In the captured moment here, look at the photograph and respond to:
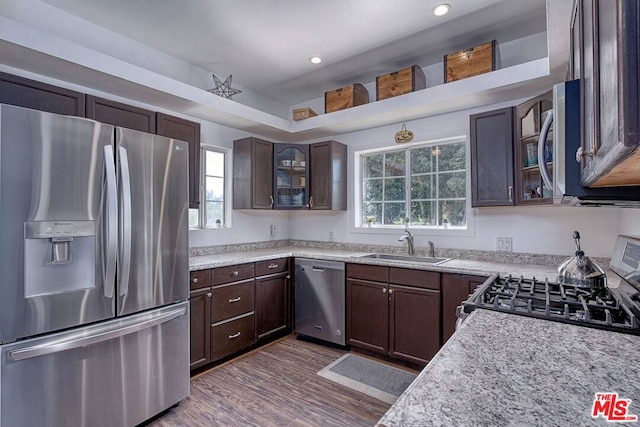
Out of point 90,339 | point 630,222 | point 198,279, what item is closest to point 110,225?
point 90,339

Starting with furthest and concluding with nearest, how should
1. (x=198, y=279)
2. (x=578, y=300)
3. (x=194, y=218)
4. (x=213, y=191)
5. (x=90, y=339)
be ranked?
(x=213, y=191) → (x=194, y=218) → (x=198, y=279) → (x=90, y=339) → (x=578, y=300)

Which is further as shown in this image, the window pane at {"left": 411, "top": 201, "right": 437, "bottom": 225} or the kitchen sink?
the window pane at {"left": 411, "top": 201, "right": 437, "bottom": 225}

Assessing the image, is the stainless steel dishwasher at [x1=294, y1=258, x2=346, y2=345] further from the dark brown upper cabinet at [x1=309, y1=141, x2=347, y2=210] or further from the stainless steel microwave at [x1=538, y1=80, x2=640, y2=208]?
the stainless steel microwave at [x1=538, y1=80, x2=640, y2=208]

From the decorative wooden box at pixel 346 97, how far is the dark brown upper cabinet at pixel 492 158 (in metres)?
1.15

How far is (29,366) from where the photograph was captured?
1.54m

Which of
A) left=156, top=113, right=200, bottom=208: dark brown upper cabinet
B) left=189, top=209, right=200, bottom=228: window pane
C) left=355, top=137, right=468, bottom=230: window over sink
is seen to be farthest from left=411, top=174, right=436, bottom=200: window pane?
left=189, top=209, right=200, bottom=228: window pane

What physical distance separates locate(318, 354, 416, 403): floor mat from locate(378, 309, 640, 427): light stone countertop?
62.9 inches

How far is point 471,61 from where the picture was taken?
2629mm

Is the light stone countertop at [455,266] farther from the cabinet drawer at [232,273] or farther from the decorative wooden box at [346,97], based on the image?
the decorative wooden box at [346,97]

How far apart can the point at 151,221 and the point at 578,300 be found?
2.27m

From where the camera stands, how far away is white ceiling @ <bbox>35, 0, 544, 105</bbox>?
2.24 meters

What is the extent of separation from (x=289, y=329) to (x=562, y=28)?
10.8 ft

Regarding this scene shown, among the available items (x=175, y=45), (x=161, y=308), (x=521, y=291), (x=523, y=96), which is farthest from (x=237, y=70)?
(x=521, y=291)

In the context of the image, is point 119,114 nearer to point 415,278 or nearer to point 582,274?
point 415,278
